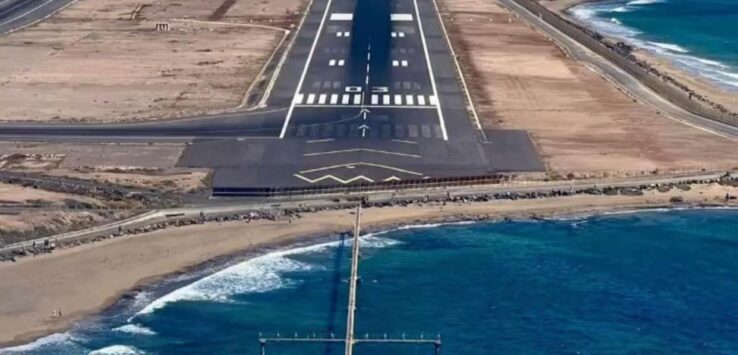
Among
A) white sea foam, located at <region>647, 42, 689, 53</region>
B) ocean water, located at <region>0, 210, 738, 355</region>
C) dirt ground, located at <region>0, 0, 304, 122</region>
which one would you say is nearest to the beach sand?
ocean water, located at <region>0, 210, 738, 355</region>

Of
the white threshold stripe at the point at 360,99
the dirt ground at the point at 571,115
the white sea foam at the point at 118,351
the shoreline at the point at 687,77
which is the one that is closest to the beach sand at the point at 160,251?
the white sea foam at the point at 118,351

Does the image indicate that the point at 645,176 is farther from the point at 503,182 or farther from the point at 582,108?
the point at 582,108

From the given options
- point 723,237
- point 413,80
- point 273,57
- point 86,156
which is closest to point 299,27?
point 273,57

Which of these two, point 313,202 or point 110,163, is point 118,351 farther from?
point 110,163

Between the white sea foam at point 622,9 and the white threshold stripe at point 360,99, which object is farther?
the white sea foam at point 622,9

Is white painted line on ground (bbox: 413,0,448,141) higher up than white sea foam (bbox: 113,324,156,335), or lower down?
higher up

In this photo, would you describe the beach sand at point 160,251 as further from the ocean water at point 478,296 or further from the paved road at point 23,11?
the paved road at point 23,11

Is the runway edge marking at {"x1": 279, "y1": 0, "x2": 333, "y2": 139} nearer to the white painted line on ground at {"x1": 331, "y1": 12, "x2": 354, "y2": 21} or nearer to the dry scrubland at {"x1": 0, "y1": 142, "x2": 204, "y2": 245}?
the white painted line on ground at {"x1": 331, "y1": 12, "x2": 354, "y2": 21}
